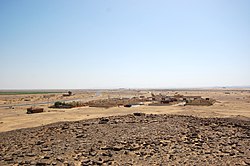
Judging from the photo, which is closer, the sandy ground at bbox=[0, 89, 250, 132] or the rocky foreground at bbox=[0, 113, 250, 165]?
Answer: the rocky foreground at bbox=[0, 113, 250, 165]

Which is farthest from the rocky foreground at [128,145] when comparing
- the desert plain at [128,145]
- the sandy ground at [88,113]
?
the sandy ground at [88,113]

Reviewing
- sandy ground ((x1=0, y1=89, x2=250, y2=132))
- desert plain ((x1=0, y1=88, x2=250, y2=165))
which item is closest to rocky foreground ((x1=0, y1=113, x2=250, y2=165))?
desert plain ((x1=0, y1=88, x2=250, y2=165))

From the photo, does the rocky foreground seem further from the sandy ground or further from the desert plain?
the sandy ground

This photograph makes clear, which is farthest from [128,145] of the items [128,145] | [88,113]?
[88,113]

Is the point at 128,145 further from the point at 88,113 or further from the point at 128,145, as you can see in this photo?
the point at 88,113

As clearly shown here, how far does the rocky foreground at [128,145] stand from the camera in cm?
1170

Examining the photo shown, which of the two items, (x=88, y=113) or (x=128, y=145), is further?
(x=88, y=113)

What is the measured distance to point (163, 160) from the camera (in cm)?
1166

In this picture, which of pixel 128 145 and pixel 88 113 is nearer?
pixel 128 145

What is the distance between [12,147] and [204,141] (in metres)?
11.5

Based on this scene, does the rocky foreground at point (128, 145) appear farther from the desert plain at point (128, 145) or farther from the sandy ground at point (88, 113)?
the sandy ground at point (88, 113)

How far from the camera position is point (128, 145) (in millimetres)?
14156

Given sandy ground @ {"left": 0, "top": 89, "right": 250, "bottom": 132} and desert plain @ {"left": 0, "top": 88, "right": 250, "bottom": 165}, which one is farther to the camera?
sandy ground @ {"left": 0, "top": 89, "right": 250, "bottom": 132}

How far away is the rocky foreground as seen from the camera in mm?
11695
